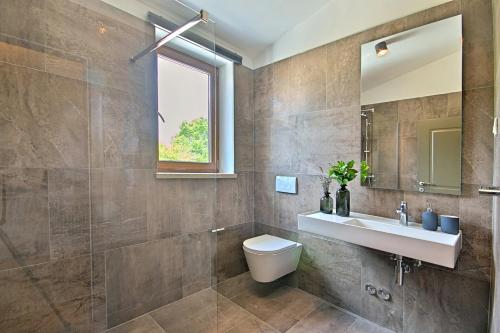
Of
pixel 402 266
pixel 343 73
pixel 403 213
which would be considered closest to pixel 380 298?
pixel 402 266

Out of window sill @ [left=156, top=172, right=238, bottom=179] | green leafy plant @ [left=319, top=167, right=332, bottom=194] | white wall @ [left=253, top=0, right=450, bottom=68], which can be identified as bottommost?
green leafy plant @ [left=319, top=167, right=332, bottom=194]

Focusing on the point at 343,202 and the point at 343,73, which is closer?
the point at 343,202

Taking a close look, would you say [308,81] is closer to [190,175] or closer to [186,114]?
[186,114]

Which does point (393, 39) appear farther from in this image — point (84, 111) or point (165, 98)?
point (84, 111)

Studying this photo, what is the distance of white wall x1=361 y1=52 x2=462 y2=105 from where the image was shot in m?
1.47

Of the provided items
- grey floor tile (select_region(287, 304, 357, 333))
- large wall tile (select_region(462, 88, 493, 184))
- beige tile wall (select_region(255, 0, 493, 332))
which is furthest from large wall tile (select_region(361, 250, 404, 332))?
large wall tile (select_region(462, 88, 493, 184))

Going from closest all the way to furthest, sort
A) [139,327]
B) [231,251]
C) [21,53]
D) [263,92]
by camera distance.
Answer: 1. [21,53]
2. [139,327]
3. [231,251]
4. [263,92]

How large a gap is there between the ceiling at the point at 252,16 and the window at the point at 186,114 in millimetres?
351

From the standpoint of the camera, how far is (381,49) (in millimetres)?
1761

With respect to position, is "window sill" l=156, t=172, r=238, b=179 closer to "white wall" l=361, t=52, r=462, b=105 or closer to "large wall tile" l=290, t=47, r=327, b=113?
"large wall tile" l=290, t=47, r=327, b=113

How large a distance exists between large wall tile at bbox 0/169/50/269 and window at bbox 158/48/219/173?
76cm

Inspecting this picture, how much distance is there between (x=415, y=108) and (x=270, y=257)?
1.52m

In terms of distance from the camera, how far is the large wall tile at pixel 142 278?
67.2 inches

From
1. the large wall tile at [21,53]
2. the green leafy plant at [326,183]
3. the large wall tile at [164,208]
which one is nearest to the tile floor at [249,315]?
the large wall tile at [164,208]
